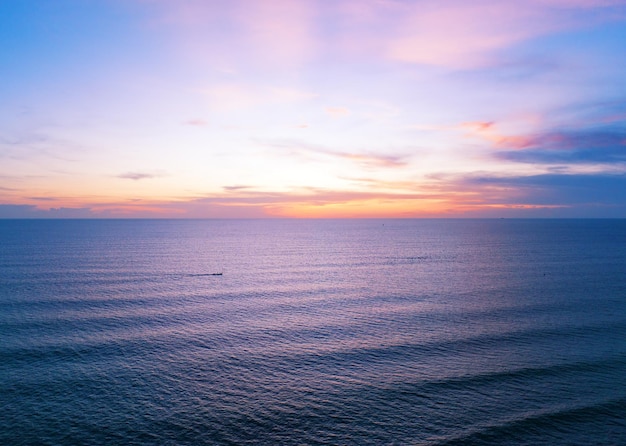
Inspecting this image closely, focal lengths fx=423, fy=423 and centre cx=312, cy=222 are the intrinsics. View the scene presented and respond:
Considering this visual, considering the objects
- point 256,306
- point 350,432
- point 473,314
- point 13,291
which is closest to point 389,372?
point 350,432

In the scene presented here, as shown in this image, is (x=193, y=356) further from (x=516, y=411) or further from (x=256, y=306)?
(x=516, y=411)

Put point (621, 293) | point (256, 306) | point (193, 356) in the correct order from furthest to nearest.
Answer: point (621, 293)
point (256, 306)
point (193, 356)

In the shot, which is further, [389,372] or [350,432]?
[389,372]

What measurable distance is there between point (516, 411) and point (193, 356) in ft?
143

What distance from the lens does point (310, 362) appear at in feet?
202

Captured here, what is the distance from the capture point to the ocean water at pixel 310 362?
43756 millimetres

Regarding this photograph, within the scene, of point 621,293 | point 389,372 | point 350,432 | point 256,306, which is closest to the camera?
point 350,432

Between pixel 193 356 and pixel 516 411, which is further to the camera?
pixel 193 356

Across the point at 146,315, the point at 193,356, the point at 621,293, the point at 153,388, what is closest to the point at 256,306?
the point at 146,315

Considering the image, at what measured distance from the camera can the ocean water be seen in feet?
144

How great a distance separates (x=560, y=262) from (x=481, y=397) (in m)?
133

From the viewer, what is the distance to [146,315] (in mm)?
84250

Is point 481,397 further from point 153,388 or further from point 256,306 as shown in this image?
point 256,306

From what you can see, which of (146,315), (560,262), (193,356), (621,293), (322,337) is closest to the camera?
(193,356)
